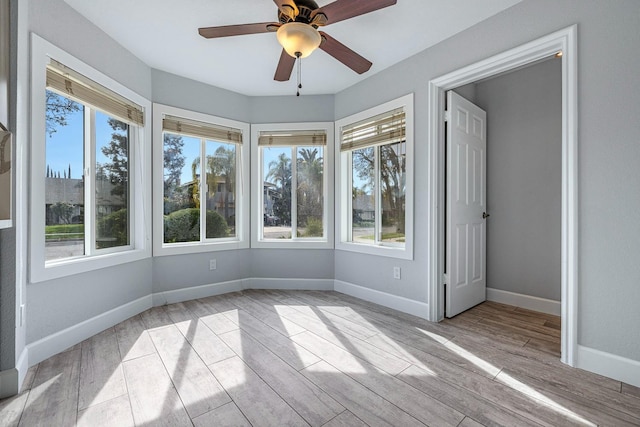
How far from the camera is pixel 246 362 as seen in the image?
2027 mm

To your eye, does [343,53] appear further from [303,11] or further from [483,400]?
[483,400]

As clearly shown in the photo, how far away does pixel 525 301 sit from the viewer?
3178 millimetres

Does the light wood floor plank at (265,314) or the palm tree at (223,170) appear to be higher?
the palm tree at (223,170)

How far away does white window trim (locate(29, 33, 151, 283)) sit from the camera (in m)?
2.01

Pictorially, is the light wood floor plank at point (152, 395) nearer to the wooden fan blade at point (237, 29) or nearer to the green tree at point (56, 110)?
the green tree at point (56, 110)

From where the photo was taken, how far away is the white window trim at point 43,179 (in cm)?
201

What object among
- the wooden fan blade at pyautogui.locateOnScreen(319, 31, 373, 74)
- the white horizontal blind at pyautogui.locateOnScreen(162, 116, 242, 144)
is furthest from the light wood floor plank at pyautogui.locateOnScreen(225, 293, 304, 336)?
the wooden fan blade at pyautogui.locateOnScreen(319, 31, 373, 74)

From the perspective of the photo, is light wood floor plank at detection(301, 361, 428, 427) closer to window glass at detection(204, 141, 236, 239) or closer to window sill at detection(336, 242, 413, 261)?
window sill at detection(336, 242, 413, 261)

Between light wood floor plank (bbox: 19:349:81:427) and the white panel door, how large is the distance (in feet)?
9.46

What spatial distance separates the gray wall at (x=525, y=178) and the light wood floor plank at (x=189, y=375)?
10.3ft

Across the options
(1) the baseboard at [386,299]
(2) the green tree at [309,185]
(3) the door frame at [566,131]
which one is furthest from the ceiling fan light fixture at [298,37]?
(1) the baseboard at [386,299]

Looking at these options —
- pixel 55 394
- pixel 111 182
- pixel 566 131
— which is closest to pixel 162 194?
pixel 111 182

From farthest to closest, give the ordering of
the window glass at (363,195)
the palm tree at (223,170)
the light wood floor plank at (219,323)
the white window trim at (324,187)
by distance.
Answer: the white window trim at (324,187) → the palm tree at (223,170) → the window glass at (363,195) → the light wood floor plank at (219,323)

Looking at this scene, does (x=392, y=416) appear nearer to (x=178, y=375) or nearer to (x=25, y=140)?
(x=178, y=375)
